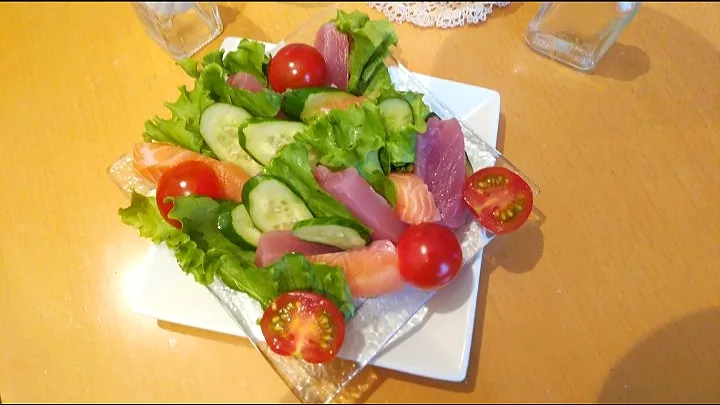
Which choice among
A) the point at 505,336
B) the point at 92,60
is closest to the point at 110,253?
the point at 92,60

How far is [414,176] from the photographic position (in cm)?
108

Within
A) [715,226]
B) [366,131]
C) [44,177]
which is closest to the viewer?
[366,131]

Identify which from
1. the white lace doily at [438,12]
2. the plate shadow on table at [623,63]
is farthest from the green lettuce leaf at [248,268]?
the plate shadow on table at [623,63]

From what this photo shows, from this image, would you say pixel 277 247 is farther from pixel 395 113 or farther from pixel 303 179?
pixel 395 113

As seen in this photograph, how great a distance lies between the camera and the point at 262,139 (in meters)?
1.09

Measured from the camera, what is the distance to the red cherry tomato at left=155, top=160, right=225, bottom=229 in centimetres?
105

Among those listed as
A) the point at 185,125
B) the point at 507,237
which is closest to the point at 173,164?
the point at 185,125

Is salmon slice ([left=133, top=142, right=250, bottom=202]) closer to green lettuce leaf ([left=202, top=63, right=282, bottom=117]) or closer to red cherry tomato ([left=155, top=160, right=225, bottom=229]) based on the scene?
red cherry tomato ([left=155, top=160, right=225, bottom=229])

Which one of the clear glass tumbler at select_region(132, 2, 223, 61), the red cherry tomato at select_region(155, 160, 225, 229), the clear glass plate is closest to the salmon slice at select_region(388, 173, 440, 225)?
the clear glass plate

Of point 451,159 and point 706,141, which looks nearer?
point 451,159

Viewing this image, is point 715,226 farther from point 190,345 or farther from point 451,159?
point 190,345

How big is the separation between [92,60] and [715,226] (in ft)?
4.70

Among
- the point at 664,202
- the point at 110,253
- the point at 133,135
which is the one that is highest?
the point at 664,202

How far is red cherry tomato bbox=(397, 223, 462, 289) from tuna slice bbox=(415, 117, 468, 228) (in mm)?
A: 78
